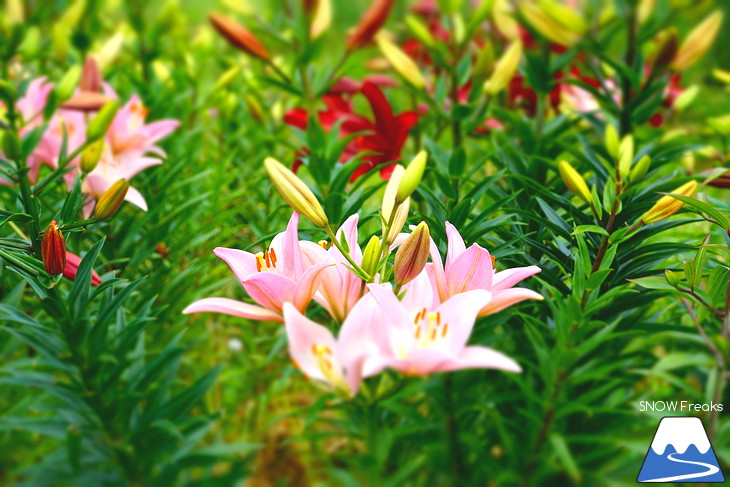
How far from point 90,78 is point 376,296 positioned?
65cm

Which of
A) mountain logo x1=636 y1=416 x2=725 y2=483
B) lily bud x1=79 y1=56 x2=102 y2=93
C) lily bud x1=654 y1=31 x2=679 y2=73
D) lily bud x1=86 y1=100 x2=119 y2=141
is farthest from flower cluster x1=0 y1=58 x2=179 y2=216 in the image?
lily bud x1=654 y1=31 x2=679 y2=73

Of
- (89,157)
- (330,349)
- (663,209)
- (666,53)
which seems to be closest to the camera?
(330,349)

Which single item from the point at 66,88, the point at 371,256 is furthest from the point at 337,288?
the point at 66,88

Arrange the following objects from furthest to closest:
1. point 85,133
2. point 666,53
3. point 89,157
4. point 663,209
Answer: point 666,53 → point 85,133 → point 89,157 → point 663,209

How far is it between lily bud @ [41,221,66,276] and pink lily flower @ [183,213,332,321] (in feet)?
0.38

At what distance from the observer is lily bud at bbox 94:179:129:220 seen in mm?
516

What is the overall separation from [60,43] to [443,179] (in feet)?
2.63

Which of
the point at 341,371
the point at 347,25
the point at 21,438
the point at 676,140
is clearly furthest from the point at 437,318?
the point at 347,25

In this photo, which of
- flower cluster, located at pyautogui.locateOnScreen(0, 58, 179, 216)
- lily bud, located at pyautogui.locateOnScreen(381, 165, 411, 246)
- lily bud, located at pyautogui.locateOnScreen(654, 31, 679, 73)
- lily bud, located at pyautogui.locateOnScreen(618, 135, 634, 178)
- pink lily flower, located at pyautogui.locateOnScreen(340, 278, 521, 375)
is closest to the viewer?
pink lily flower, located at pyautogui.locateOnScreen(340, 278, 521, 375)

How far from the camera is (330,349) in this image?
1.21 ft

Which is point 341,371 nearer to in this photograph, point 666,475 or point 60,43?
point 666,475

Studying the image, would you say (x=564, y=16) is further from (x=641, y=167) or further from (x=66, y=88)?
(x=66, y=88)

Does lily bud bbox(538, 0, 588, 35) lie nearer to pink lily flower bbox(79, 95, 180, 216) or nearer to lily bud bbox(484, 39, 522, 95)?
lily bud bbox(484, 39, 522, 95)

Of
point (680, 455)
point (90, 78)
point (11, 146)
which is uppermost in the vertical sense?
point (90, 78)
